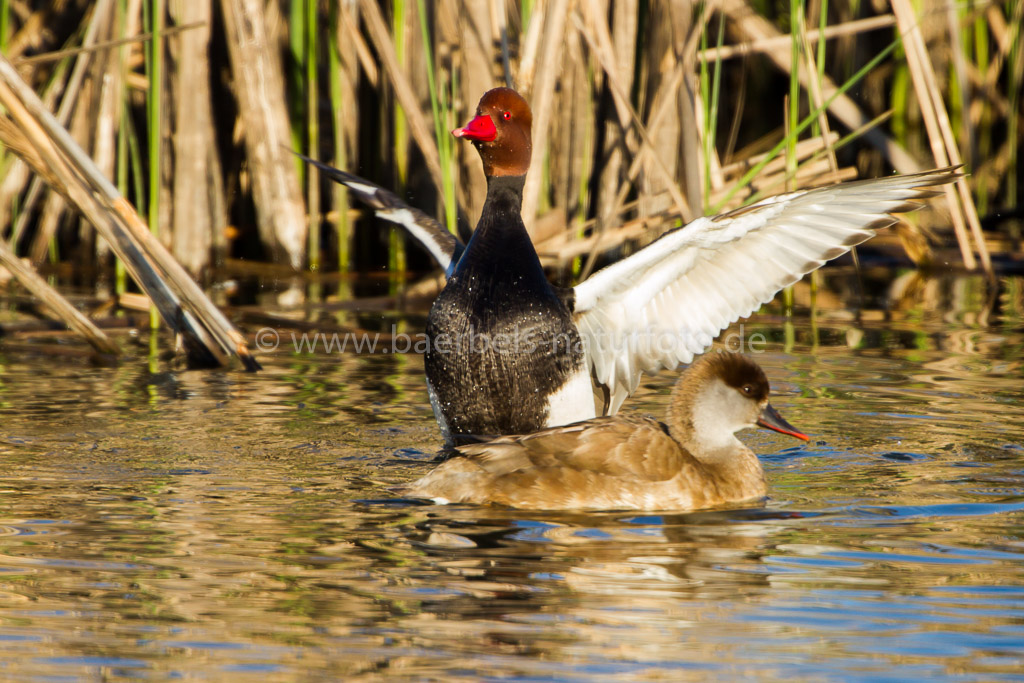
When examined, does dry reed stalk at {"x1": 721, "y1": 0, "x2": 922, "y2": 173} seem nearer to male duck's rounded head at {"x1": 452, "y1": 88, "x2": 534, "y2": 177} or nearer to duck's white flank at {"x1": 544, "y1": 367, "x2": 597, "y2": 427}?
male duck's rounded head at {"x1": 452, "y1": 88, "x2": 534, "y2": 177}

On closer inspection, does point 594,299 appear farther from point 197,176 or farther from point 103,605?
point 197,176

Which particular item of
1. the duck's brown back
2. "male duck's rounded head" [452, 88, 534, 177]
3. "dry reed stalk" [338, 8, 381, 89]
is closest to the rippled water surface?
the duck's brown back

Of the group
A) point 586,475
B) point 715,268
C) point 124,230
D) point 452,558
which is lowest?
point 452,558

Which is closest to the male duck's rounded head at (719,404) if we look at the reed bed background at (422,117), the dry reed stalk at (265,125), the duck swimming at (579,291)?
the duck swimming at (579,291)

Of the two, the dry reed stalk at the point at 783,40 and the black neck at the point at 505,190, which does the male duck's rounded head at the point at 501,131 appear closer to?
the black neck at the point at 505,190

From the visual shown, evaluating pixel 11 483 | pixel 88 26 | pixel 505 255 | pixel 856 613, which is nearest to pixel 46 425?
pixel 11 483

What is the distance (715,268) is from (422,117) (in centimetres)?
276

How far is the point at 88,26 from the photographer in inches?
348

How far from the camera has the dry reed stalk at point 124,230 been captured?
5.95 meters

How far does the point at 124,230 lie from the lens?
21.5 feet

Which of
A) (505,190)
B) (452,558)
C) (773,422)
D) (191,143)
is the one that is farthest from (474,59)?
(452,558)

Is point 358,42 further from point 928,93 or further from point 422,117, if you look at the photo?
point 928,93

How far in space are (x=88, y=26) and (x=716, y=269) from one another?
5.25 meters

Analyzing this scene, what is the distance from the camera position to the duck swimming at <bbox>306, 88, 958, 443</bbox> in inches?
210
